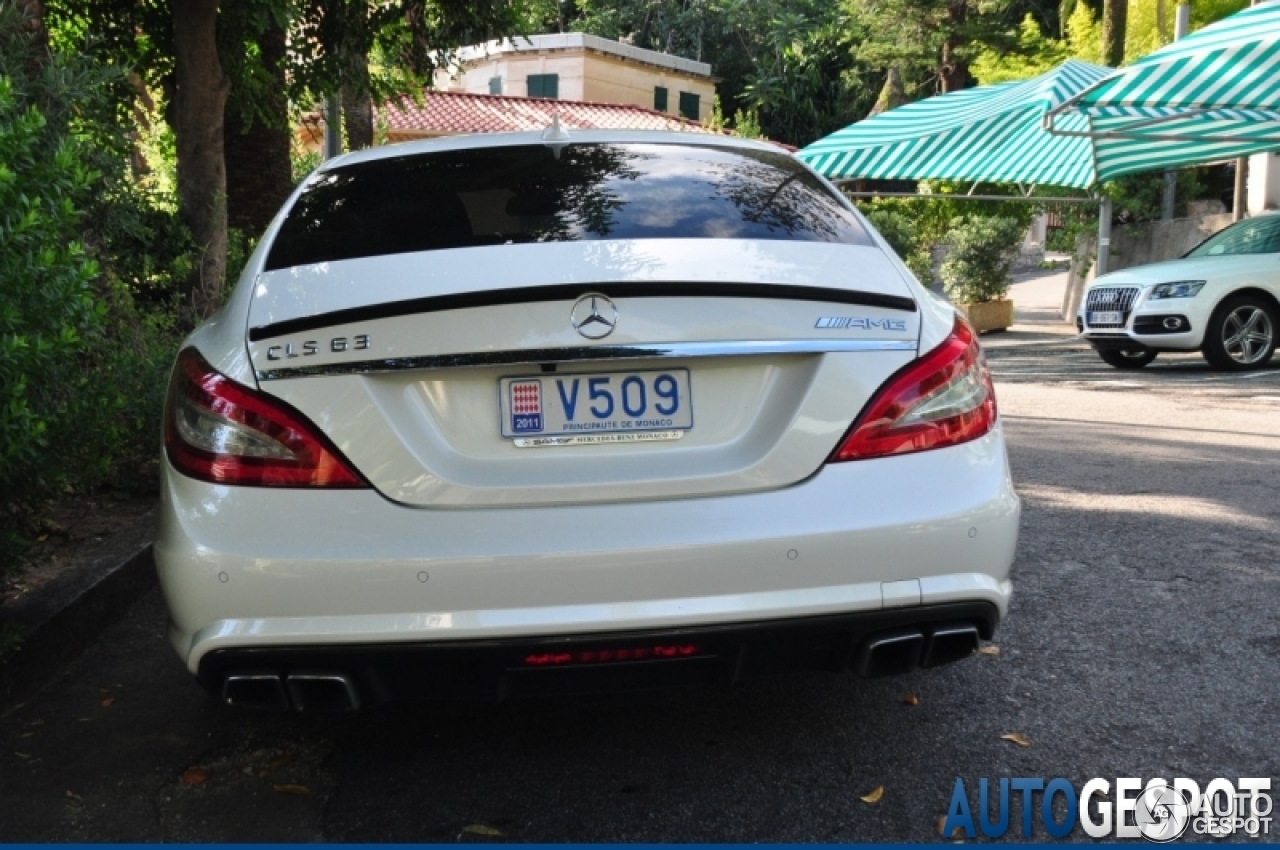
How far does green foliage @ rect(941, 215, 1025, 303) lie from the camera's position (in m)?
20.6

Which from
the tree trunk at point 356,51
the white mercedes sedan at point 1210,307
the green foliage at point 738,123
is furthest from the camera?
the green foliage at point 738,123

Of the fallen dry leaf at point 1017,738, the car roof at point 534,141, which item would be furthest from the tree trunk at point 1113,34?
the fallen dry leaf at point 1017,738

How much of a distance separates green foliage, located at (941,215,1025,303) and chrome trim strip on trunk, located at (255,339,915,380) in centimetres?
1822

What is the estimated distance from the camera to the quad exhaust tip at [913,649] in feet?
10.0

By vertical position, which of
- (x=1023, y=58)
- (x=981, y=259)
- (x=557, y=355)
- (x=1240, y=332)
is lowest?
(x=1240, y=332)

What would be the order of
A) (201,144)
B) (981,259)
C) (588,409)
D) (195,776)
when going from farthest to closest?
(981,259) → (201,144) → (195,776) → (588,409)

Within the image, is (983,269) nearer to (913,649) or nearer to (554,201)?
(554,201)

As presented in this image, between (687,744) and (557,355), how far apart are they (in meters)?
1.17

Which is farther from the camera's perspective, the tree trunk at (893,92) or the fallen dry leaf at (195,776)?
the tree trunk at (893,92)

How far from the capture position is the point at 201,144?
30.1 ft

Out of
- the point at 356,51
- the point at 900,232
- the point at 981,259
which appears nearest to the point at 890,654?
the point at 356,51

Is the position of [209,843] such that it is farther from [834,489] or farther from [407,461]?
[834,489]

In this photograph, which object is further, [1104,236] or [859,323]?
[1104,236]

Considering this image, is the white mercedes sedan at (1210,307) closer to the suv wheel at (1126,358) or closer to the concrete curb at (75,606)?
the suv wheel at (1126,358)
